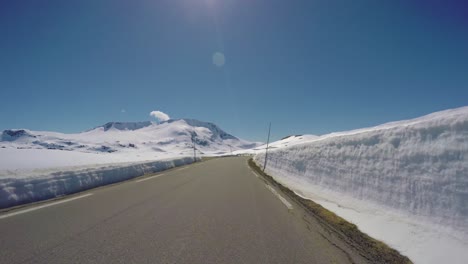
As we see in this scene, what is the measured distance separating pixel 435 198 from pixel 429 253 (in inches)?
44.9

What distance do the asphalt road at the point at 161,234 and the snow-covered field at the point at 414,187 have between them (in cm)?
118

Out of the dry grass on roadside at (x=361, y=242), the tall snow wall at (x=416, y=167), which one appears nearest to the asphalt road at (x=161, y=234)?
the dry grass on roadside at (x=361, y=242)

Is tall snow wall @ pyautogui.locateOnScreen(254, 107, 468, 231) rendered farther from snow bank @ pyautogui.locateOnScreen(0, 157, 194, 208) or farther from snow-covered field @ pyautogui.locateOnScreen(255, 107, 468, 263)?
snow bank @ pyautogui.locateOnScreen(0, 157, 194, 208)

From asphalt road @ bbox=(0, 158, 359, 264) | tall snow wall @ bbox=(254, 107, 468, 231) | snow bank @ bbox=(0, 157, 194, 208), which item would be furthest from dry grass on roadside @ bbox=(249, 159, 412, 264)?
snow bank @ bbox=(0, 157, 194, 208)

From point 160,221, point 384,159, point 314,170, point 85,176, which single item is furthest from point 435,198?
point 85,176

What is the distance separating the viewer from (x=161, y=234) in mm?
4152

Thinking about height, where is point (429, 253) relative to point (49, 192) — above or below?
above

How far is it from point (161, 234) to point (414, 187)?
4.74 m

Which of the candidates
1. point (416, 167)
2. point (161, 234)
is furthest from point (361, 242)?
point (161, 234)

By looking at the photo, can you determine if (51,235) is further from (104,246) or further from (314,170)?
(314,170)

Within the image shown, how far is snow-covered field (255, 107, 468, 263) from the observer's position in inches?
139

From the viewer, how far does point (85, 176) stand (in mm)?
10180

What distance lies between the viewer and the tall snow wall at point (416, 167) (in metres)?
3.76

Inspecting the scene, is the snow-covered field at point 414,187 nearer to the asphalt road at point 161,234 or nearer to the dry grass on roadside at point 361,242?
the dry grass on roadside at point 361,242
